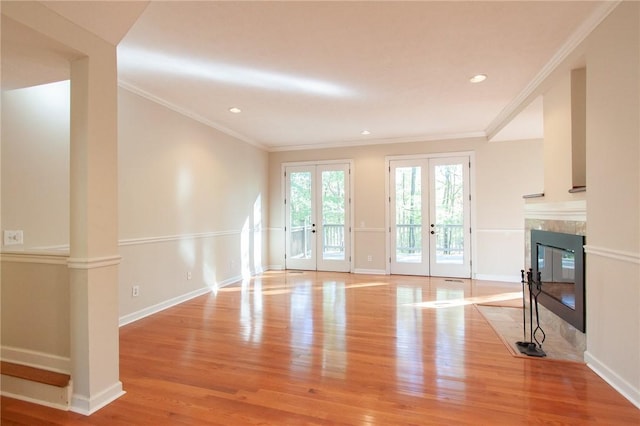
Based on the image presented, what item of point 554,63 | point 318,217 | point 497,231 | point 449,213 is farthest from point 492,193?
point 318,217

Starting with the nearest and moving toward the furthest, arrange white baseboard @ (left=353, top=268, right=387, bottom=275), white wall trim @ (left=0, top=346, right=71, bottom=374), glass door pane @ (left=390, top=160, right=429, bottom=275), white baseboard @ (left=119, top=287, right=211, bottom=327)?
white wall trim @ (left=0, top=346, right=71, bottom=374), white baseboard @ (left=119, top=287, right=211, bottom=327), glass door pane @ (left=390, top=160, right=429, bottom=275), white baseboard @ (left=353, top=268, right=387, bottom=275)

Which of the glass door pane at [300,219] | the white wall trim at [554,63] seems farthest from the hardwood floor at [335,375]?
the glass door pane at [300,219]

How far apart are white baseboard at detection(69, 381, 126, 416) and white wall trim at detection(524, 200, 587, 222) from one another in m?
3.72

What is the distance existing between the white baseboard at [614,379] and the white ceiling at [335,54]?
2.53m

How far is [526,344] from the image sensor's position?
9.38 feet

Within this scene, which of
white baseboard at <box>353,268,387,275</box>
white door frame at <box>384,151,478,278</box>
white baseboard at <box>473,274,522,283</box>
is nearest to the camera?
white baseboard at <box>473,274,522,283</box>

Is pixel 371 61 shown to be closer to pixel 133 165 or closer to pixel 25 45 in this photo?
pixel 25 45

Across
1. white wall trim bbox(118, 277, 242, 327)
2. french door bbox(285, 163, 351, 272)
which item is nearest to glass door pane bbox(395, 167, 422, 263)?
french door bbox(285, 163, 351, 272)

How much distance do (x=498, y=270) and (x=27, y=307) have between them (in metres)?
6.42

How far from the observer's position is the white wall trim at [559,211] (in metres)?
2.58

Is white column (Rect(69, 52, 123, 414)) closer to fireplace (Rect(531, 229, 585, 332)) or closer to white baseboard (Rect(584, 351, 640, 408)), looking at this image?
white baseboard (Rect(584, 351, 640, 408))

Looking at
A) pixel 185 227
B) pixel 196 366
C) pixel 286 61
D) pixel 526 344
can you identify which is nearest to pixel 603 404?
pixel 526 344

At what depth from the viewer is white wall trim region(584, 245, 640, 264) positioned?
1955 mm

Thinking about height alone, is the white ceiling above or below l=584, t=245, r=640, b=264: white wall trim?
above
